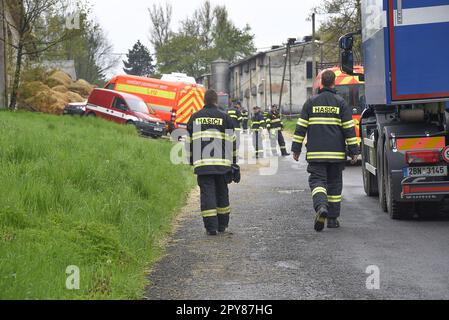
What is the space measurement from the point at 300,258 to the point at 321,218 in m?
1.68

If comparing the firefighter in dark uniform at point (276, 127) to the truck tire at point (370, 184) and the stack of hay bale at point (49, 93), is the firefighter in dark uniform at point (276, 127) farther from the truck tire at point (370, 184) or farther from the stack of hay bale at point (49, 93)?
the truck tire at point (370, 184)

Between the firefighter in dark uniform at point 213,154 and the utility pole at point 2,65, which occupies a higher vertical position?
the utility pole at point 2,65

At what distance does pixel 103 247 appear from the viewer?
22.2ft

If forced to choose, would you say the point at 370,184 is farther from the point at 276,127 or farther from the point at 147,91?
the point at 147,91

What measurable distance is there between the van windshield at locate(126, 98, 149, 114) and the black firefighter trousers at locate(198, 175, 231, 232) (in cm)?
2013

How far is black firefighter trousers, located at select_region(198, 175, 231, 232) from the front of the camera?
881cm

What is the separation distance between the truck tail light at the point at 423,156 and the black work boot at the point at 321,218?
125 cm

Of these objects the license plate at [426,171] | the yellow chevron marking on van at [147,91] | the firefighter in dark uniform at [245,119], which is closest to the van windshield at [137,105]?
the yellow chevron marking on van at [147,91]

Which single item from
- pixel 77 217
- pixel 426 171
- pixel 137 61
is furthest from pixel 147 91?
pixel 137 61

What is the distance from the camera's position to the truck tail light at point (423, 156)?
8.94 metres

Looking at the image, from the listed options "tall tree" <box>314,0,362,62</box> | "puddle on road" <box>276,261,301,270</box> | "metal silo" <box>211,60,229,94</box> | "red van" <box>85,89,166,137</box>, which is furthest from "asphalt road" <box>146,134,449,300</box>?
"metal silo" <box>211,60,229,94</box>
